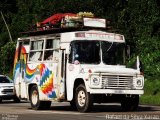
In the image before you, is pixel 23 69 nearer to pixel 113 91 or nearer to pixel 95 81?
pixel 95 81

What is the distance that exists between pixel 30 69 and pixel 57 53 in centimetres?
222

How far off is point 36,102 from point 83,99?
347 cm

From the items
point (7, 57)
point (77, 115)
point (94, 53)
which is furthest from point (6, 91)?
point (7, 57)

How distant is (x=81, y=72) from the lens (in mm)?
21031

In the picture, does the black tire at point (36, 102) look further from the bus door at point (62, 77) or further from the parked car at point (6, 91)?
the parked car at point (6, 91)

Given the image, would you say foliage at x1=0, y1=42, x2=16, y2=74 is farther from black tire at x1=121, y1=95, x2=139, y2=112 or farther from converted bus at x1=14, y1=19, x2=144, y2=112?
black tire at x1=121, y1=95, x2=139, y2=112

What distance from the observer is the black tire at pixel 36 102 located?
23656 mm

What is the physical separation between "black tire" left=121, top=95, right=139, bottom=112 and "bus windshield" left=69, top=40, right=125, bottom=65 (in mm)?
1417

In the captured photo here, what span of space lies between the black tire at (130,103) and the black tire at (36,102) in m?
3.38

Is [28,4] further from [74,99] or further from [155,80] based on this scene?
[74,99]

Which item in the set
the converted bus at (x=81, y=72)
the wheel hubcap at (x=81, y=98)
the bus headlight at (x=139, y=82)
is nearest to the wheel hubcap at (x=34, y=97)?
the converted bus at (x=81, y=72)

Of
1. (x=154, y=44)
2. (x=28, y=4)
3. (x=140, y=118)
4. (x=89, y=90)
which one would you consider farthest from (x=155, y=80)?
(x=28, y=4)

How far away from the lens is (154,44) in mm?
40531

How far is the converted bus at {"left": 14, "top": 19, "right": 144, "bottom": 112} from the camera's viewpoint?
819 inches
